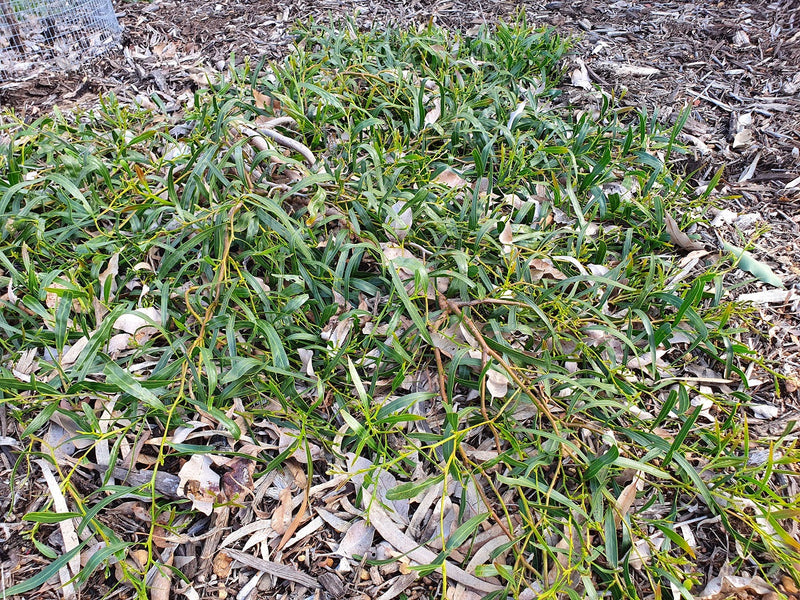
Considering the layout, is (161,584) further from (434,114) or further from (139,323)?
(434,114)

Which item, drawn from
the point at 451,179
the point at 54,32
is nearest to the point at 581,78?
the point at 451,179

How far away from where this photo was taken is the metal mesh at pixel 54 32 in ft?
9.57

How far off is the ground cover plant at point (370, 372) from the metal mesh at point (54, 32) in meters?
0.98

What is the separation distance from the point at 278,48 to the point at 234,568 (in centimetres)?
255

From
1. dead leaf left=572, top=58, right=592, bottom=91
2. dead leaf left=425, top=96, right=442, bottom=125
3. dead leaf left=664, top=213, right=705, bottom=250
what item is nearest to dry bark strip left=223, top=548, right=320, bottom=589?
dead leaf left=664, top=213, right=705, bottom=250

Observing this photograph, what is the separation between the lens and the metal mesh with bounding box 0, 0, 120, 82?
292cm

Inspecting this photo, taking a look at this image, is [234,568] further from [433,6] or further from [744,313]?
[433,6]

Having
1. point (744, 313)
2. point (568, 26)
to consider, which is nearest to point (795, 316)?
point (744, 313)

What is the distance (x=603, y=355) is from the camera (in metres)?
1.73

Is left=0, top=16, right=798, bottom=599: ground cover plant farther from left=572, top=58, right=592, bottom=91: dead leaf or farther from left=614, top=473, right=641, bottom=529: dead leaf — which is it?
left=572, top=58, right=592, bottom=91: dead leaf

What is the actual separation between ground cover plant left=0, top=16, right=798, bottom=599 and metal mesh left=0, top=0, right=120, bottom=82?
3.23 feet

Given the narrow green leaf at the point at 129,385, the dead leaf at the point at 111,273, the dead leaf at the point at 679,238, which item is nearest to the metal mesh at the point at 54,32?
the dead leaf at the point at 111,273

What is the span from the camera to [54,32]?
305 centimetres

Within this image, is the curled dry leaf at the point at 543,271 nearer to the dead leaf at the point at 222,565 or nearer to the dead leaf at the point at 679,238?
the dead leaf at the point at 679,238
